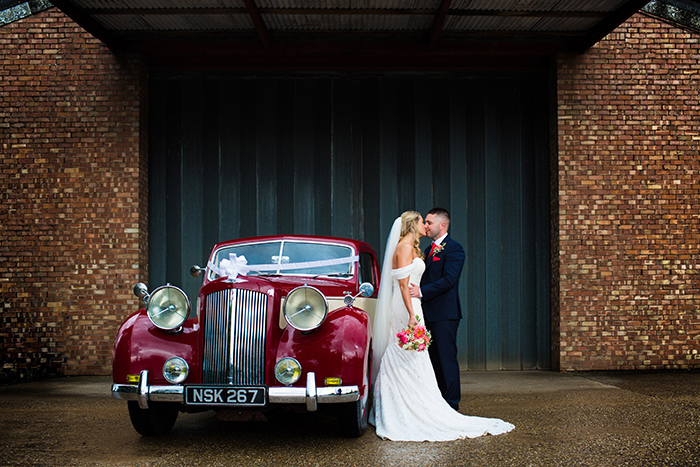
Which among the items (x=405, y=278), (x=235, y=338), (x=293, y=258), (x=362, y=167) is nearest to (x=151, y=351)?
(x=235, y=338)

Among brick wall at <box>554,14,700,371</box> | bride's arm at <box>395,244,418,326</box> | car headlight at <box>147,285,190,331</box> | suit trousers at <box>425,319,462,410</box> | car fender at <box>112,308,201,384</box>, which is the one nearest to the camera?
car fender at <box>112,308,201,384</box>

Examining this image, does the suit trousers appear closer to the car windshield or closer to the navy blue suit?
the navy blue suit

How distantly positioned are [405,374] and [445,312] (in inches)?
34.5

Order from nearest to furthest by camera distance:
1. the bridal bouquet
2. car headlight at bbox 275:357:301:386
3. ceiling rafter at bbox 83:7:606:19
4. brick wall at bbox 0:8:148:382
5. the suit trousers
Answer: car headlight at bbox 275:357:301:386 → the bridal bouquet → the suit trousers → ceiling rafter at bbox 83:7:606:19 → brick wall at bbox 0:8:148:382

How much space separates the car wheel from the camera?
14.8ft

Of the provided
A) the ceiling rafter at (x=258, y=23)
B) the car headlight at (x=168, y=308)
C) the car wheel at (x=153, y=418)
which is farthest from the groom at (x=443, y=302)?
the ceiling rafter at (x=258, y=23)

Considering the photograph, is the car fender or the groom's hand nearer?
the car fender

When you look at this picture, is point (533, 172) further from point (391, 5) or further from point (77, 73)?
point (77, 73)

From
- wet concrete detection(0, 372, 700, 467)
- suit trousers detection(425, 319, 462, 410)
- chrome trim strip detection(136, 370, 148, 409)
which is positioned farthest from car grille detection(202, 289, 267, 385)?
suit trousers detection(425, 319, 462, 410)

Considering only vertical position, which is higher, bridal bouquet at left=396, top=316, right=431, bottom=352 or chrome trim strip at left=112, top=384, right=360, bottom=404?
bridal bouquet at left=396, top=316, right=431, bottom=352

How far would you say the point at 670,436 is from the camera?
4.62 m

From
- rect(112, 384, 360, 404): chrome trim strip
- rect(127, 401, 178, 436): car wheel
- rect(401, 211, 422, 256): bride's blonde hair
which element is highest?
rect(401, 211, 422, 256): bride's blonde hair

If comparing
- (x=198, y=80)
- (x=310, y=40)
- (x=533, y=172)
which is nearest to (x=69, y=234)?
(x=198, y=80)

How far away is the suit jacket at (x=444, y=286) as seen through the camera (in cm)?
557
